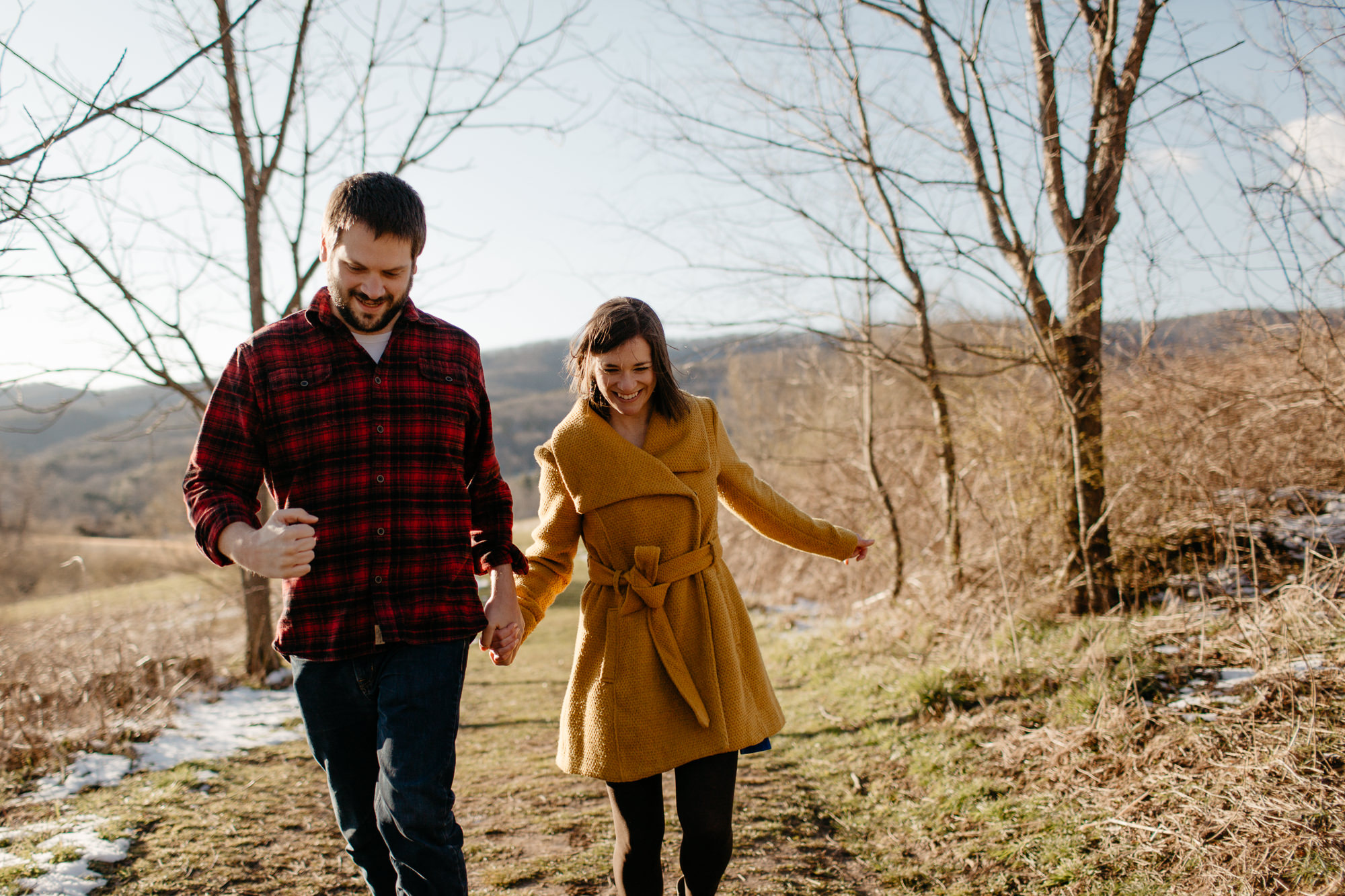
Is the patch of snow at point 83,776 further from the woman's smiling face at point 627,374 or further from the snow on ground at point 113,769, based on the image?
the woman's smiling face at point 627,374

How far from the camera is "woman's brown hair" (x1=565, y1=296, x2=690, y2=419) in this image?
7.97ft

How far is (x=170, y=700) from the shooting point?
553cm

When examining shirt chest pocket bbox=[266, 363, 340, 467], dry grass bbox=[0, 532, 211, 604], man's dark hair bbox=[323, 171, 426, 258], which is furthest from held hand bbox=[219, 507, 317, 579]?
dry grass bbox=[0, 532, 211, 604]

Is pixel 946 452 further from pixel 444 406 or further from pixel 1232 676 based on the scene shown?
pixel 444 406

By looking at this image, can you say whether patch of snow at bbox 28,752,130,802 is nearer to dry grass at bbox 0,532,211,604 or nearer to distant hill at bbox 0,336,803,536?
dry grass at bbox 0,532,211,604

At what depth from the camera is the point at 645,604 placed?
7.91 ft

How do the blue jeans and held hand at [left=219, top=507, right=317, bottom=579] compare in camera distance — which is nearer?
held hand at [left=219, top=507, right=317, bottom=579]

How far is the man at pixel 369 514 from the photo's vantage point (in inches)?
76.4

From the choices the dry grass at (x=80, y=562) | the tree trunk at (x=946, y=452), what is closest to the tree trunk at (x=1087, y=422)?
the tree trunk at (x=946, y=452)

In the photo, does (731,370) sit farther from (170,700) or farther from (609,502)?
(609,502)

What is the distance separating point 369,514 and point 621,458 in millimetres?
750

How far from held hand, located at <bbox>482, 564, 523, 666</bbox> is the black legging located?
528 mm

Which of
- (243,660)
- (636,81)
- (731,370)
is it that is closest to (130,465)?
(731,370)

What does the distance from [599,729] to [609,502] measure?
0.65 m
